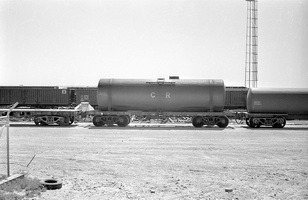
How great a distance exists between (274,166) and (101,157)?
19.5 feet

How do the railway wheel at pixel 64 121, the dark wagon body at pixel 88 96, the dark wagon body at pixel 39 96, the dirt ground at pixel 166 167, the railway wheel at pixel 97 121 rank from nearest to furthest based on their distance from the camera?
the dirt ground at pixel 166 167, the railway wheel at pixel 97 121, the railway wheel at pixel 64 121, the dark wagon body at pixel 88 96, the dark wagon body at pixel 39 96

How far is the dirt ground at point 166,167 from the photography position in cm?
838

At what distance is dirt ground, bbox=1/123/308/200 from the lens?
8383mm

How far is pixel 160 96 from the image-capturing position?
2694 centimetres

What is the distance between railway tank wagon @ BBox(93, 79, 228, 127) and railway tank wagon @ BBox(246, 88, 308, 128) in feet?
7.93

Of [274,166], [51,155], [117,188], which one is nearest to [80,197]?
[117,188]

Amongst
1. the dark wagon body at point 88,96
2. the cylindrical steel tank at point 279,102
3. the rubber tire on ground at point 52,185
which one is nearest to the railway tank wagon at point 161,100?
the cylindrical steel tank at point 279,102

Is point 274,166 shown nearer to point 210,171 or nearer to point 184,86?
point 210,171

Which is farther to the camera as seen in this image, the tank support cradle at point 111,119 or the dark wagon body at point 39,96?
the dark wagon body at point 39,96

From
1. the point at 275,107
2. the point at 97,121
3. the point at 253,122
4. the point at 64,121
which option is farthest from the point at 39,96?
the point at 275,107

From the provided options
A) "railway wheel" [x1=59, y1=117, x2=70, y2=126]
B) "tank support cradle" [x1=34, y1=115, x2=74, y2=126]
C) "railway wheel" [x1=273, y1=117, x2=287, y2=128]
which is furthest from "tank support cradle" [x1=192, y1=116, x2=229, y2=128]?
"tank support cradle" [x1=34, y1=115, x2=74, y2=126]

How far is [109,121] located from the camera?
2670 centimetres

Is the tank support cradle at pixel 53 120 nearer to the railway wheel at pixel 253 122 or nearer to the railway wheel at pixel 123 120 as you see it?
the railway wheel at pixel 123 120

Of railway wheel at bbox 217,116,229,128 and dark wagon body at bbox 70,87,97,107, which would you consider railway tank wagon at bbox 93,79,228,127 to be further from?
dark wagon body at bbox 70,87,97,107
